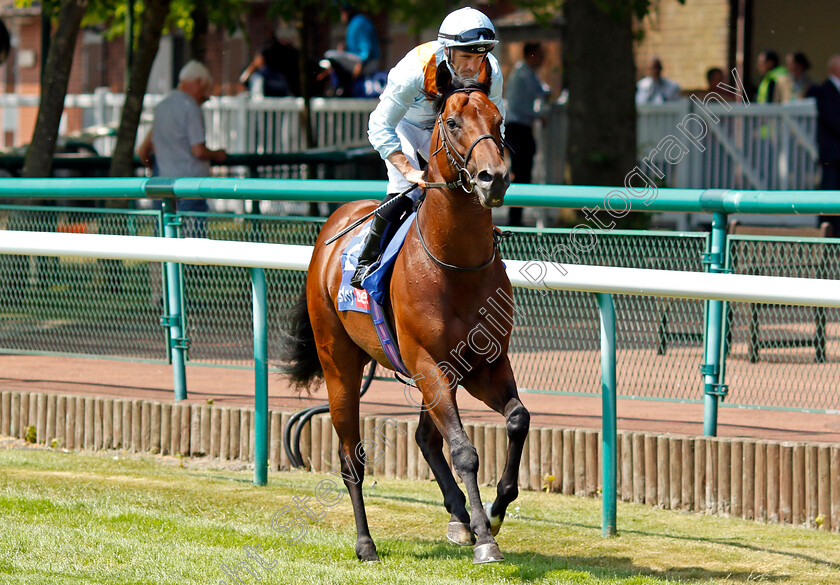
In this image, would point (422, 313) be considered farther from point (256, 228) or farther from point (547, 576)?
point (256, 228)

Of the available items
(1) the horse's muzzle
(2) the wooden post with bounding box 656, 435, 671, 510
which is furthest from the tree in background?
(1) the horse's muzzle

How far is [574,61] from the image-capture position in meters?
16.1

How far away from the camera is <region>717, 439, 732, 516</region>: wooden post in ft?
20.4

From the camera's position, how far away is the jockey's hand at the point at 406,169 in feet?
16.4

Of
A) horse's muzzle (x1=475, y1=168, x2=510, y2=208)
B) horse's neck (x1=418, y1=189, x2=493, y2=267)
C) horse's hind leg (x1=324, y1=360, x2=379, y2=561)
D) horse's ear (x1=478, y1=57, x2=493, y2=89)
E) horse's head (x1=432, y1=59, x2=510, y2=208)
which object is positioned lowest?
horse's hind leg (x1=324, y1=360, x2=379, y2=561)

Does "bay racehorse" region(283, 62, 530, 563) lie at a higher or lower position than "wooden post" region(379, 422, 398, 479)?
higher

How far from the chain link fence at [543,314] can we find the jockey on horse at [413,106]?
1.29m

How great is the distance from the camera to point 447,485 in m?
5.19

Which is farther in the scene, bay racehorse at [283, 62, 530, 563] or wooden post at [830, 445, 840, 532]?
wooden post at [830, 445, 840, 532]

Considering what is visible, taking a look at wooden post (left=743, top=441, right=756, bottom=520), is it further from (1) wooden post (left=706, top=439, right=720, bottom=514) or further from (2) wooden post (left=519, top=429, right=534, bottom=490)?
(2) wooden post (left=519, top=429, right=534, bottom=490)

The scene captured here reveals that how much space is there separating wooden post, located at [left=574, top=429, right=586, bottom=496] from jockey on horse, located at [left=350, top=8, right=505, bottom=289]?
1728mm

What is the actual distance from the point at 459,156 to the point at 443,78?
0.39 m

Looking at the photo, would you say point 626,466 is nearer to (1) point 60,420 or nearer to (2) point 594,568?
(2) point 594,568

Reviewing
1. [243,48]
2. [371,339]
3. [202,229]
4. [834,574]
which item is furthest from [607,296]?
[243,48]
